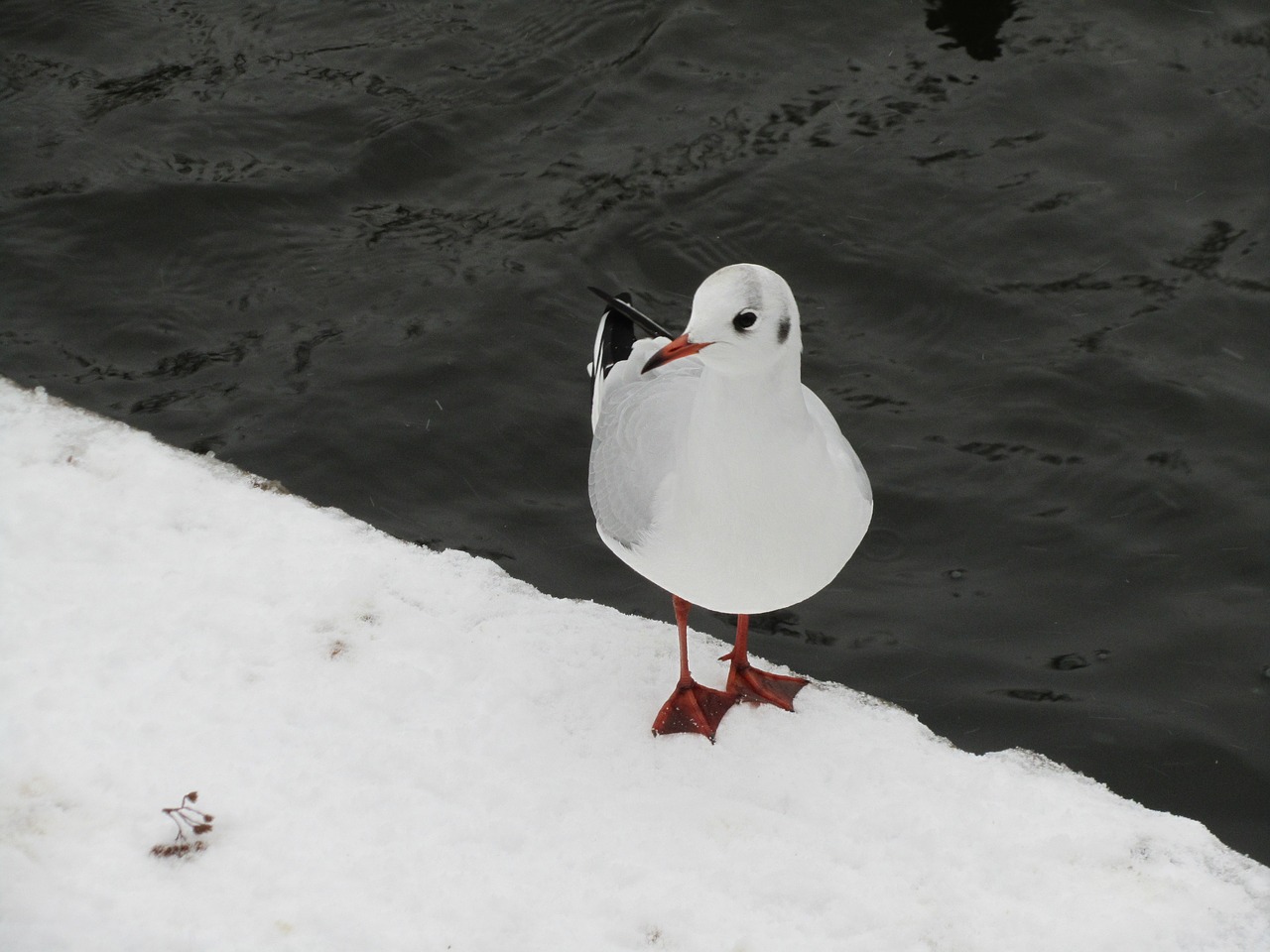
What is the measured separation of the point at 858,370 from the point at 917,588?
1551 mm

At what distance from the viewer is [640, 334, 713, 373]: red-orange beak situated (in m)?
3.76

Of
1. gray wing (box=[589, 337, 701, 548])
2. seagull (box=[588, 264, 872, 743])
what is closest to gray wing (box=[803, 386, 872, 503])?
seagull (box=[588, 264, 872, 743])

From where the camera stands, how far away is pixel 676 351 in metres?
3.79

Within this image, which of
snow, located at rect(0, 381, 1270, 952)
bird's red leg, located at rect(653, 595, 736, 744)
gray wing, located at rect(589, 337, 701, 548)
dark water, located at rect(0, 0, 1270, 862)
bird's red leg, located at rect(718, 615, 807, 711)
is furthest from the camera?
dark water, located at rect(0, 0, 1270, 862)

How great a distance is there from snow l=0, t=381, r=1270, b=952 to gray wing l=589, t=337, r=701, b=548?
72 centimetres

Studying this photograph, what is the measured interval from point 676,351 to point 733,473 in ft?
1.53

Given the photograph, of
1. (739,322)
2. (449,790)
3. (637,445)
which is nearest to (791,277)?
(637,445)

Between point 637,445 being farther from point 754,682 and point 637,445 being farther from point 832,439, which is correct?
point 754,682

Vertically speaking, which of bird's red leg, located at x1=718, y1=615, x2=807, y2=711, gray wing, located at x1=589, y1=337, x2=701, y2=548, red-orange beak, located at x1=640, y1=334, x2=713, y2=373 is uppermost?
red-orange beak, located at x1=640, y1=334, x2=713, y2=373

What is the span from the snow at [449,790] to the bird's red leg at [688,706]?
0.17 ft

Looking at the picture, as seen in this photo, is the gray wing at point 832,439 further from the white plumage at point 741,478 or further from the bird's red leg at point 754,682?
the bird's red leg at point 754,682

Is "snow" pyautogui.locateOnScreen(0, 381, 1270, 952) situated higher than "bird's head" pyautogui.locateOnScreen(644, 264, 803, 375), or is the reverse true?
"bird's head" pyautogui.locateOnScreen(644, 264, 803, 375)

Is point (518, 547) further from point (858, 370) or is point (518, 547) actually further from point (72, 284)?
point (72, 284)

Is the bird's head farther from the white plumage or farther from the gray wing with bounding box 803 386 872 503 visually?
the gray wing with bounding box 803 386 872 503
